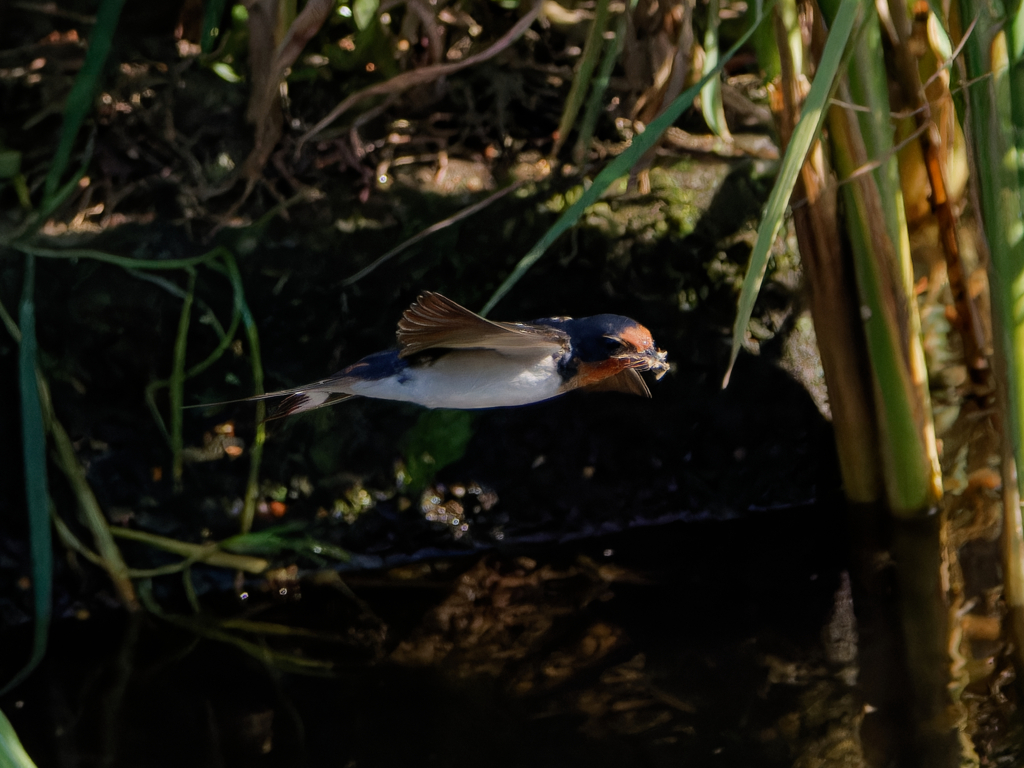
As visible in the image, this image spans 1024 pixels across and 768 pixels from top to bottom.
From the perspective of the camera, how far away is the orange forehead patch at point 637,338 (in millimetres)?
1138

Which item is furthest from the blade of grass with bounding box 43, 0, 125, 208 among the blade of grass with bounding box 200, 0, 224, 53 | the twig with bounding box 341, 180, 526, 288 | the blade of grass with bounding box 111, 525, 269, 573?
the blade of grass with bounding box 111, 525, 269, 573

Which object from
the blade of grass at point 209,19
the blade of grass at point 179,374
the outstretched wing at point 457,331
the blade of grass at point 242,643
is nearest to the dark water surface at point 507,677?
the blade of grass at point 242,643

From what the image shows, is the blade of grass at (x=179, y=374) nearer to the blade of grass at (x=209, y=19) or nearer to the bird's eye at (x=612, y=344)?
the blade of grass at (x=209, y=19)

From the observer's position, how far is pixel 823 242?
170 centimetres

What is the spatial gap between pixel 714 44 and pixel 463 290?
2.24 ft

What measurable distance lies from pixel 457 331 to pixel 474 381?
0.20 m

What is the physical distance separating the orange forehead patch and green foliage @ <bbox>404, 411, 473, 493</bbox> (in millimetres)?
762

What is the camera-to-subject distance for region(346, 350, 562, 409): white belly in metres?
1.17

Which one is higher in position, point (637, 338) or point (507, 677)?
point (637, 338)

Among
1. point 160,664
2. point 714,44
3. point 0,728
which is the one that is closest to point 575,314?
point 714,44

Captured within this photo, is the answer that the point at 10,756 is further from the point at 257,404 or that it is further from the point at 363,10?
the point at 363,10

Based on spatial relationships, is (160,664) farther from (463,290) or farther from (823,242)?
(823,242)

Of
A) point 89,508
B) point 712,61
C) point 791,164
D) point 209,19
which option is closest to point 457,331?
point 791,164

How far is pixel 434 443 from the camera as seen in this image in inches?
73.8
